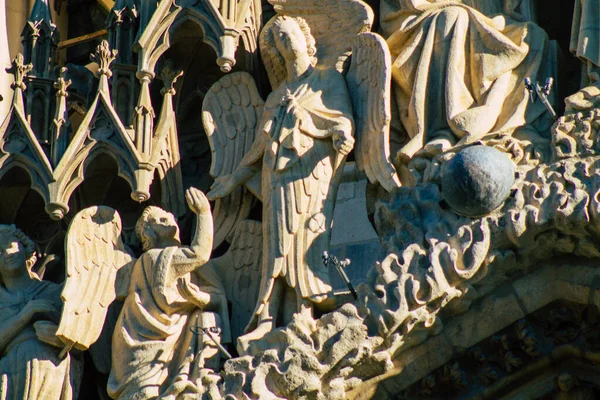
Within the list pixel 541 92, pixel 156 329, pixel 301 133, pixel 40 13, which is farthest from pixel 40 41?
pixel 541 92

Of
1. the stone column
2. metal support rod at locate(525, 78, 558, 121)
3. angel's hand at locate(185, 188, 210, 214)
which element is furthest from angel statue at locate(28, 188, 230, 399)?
metal support rod at locate(525, 78, 558, 121)

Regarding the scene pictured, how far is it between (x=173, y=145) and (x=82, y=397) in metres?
1.65

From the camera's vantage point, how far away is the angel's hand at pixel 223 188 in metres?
12.9

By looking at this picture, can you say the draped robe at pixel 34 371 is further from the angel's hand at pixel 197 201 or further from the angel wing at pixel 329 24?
the angel wing at pixel 329 24

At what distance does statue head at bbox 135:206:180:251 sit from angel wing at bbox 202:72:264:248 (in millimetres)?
305

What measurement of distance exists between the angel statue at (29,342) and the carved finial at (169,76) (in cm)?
138

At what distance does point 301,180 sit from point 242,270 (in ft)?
2.28

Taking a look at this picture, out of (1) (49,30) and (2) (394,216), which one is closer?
(2) (394,216)

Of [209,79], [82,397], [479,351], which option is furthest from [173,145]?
[479,351]

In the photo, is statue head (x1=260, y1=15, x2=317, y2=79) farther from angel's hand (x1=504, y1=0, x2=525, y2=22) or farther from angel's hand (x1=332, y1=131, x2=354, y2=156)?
angel's hand (x1=504, y1=0, x2=525, y2=22)

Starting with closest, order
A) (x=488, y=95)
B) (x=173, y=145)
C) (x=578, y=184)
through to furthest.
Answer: (x=578, y=184) → (x=488, y=95) → (x=173, y=145)

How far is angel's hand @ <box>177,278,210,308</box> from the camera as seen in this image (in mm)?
12406

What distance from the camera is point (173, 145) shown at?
43.7 ft

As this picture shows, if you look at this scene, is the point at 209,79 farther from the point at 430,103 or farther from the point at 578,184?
the point at 578,184
